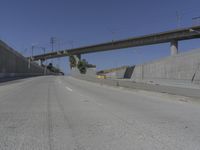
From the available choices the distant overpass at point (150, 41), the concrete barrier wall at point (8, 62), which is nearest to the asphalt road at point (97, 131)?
the concrete barrier wall at point (8, 62)

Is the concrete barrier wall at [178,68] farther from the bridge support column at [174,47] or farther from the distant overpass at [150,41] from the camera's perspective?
the bridge support column at [174,47]

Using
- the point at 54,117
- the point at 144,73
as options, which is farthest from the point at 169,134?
the point at 144,73

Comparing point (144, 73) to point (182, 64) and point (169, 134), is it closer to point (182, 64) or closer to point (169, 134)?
point (182, 64)

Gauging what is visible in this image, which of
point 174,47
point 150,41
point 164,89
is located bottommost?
point 164,89

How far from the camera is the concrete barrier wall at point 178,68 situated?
31.3m

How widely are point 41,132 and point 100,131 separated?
154 cm

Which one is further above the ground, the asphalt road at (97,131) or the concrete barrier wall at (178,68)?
the concrete barrier wall at (178,68)

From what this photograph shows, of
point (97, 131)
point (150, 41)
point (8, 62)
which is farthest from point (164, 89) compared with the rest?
point (150, 41)

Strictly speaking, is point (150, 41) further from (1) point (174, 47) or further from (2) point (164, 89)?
(2) point (164, 89)

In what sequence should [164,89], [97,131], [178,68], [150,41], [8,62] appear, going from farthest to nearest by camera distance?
[150,41] < [8,62] < [178,68] < [164,89] < [97,131]

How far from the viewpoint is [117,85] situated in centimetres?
2752

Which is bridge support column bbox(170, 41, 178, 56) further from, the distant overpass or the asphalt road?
the asphalt road

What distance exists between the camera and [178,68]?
116ft

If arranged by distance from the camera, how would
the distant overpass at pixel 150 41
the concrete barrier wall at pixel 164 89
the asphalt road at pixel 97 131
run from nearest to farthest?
the asphalt road at pixel 97 131 < the concrete barrier wall at pixel 164 89 < the distant overpass at pixel 150 41
